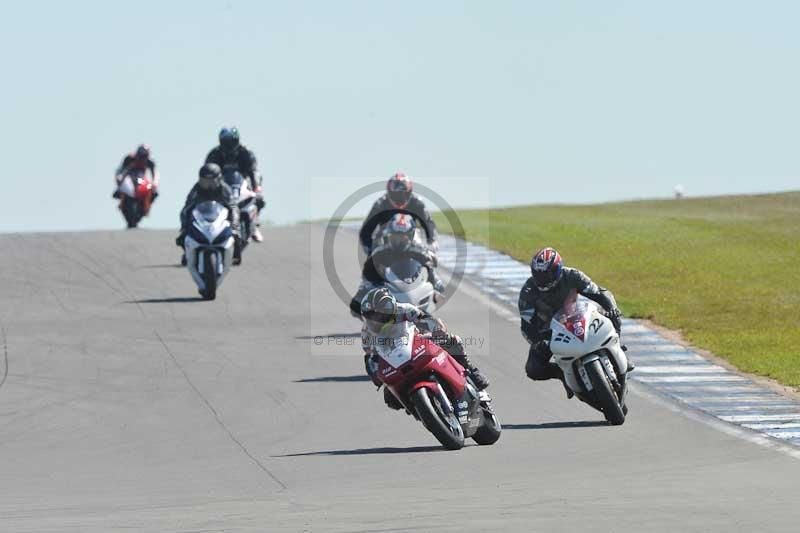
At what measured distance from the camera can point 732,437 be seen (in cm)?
1421

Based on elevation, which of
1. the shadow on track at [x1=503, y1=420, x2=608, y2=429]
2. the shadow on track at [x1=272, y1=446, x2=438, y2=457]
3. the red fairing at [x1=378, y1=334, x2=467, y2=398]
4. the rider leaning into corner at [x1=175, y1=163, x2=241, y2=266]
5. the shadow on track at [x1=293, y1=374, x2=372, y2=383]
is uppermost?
the rider leaning into corner at [x1=175, y1=163, x2=241, y2=266]

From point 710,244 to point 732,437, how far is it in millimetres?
18526

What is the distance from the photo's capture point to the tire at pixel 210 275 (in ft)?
77.6

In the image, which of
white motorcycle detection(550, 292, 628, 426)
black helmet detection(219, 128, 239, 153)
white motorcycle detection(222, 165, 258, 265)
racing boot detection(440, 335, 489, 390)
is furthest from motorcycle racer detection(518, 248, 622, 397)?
black helmet detection(219, 128, 239, 153)

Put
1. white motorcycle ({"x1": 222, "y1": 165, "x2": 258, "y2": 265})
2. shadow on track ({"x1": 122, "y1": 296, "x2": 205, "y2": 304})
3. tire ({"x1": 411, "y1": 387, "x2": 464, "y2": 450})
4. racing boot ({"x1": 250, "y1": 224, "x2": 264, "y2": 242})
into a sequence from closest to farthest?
tire ({"x1": 411, "y1": 387, "x2": 464, "y2": 450})
shadow on track ({"x1": 122, "y1": 296, "x2": 205, "y2": 304})
white motorcycle ({"x1": 222, "y1": 165, "x2": 258, "y2": 265})
racing boot ({"x1": 250, "y1": 224, "x2": 264, "y2": 242})

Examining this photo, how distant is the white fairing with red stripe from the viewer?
14914mm

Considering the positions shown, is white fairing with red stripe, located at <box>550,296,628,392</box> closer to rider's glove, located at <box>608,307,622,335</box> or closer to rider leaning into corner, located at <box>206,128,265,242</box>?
rider's glove, located at <box>608,307,622,335</box>

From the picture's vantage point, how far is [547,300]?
15.5 metres

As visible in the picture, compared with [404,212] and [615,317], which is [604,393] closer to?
[615,317]

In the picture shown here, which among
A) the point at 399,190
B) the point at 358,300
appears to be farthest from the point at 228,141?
the point at 358,300

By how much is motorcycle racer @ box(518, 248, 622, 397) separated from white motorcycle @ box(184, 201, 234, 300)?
345 inches

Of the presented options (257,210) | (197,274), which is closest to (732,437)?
(197,274)

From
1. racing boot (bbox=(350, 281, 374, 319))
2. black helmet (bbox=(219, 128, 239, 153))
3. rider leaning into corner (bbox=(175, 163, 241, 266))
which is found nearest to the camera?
racing boot (bbox=(350, 281, 374, 319))

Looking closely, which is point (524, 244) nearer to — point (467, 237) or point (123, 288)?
point (467, 237)
